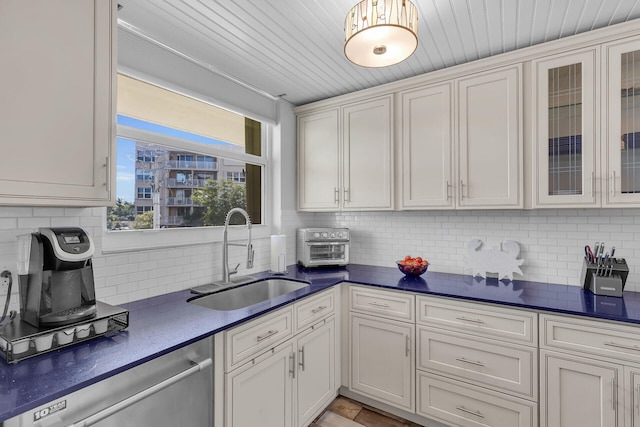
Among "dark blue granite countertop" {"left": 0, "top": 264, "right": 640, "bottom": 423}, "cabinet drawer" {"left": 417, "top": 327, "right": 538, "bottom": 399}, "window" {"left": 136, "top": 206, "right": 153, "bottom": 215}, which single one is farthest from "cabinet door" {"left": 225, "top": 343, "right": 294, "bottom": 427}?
"window" {"left": 136, "top": 206, "right": 153, "bottom": 215}

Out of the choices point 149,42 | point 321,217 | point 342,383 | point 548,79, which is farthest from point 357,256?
point 149,42

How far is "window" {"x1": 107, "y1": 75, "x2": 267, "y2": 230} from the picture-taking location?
6.14ft

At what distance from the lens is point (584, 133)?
1.84 metres

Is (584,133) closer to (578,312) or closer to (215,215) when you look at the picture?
(578,312)

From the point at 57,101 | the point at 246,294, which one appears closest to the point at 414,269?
the point at 246,294

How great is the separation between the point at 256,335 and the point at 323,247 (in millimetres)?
1240

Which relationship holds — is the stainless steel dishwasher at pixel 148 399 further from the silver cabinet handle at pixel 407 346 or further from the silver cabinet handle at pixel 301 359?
the silver cabinet handle at pixel 407 346

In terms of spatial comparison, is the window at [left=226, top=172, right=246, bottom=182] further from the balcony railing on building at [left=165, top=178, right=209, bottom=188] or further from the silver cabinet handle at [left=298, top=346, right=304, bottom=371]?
the silver cabinet handle at [left=298, top=346, right=304, bottom=371]

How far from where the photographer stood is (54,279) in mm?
1176

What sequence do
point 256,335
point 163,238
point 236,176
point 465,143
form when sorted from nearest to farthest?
point 256,335
point 163,238
point 465,143
point 236,176

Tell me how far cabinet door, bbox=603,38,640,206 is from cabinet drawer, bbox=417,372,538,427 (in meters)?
1.25

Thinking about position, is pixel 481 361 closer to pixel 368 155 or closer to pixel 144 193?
pixel 368 155

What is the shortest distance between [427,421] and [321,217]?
1.85 m

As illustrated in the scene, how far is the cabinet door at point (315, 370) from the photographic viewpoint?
1.94 meters
